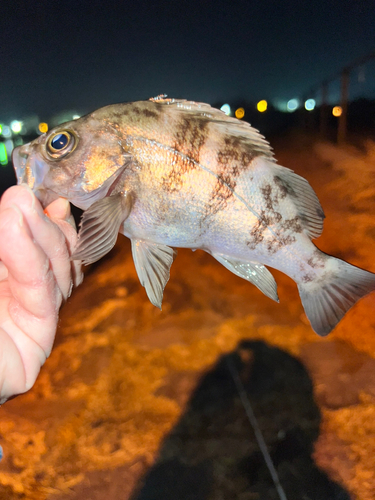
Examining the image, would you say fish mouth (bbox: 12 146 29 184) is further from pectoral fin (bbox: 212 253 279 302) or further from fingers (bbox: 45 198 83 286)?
pectoral fin (bbox: 212 253 279 302)

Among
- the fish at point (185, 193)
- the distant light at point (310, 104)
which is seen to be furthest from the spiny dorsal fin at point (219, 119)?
the distant light at point (310, 104)

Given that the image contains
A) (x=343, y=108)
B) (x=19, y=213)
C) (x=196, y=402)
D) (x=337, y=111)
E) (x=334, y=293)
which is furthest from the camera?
(x=337, y=111)

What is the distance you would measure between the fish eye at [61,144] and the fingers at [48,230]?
0.17 m

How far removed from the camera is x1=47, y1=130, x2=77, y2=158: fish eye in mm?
1019

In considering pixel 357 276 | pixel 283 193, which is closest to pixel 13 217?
pixel 283 193

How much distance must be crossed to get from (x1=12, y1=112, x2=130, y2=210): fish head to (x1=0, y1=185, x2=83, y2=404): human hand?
0.32 ft

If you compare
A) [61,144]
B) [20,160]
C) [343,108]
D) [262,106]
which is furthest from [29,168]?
[262,106]

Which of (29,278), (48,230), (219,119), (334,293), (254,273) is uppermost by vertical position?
(219,119)

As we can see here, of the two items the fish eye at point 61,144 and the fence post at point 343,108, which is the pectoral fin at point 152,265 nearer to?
the fish eye at point 61,144

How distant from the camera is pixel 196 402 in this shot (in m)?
2.80

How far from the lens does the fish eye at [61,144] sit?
1.02 metres

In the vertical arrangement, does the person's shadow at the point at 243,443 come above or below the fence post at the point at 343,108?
below

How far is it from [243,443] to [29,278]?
2496mm

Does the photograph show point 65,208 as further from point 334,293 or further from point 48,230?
point 334,293
